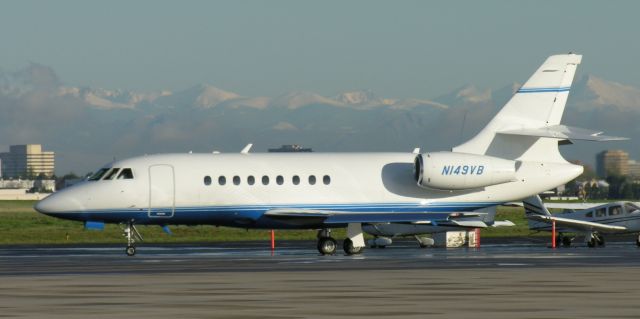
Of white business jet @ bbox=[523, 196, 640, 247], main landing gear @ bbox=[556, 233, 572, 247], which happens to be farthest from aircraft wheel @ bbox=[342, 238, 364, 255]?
main landing gear @ bbox=[556, 233, 572, 247]

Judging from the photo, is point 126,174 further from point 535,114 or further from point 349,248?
point 535,114

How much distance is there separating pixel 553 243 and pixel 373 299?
89.5ft

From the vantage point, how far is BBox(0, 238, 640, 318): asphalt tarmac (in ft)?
69.6

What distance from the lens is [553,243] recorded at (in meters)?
49.4

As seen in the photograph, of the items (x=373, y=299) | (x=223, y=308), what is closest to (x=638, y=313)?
(x=373, y=299)

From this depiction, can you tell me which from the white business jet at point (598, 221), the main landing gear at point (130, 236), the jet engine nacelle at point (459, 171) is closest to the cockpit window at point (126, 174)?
the main landing gear at point (130, 236)

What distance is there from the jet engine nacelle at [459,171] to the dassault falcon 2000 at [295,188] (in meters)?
0.03

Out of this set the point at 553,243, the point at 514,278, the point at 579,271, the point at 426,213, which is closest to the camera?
the point at 514,278

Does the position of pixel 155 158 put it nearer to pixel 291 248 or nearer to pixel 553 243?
pixel 291 248

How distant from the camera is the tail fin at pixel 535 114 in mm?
45938

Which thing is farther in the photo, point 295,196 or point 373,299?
point 295,196

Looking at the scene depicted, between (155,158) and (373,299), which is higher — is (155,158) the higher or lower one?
the higher one

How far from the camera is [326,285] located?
27.0m

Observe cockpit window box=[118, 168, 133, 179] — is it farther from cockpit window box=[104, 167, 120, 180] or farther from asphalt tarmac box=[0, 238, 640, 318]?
asphalt tarmac box=[0, 238, 640, 318]
